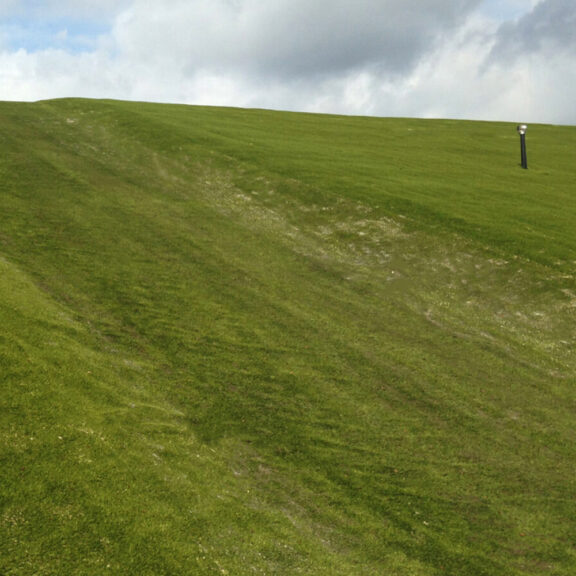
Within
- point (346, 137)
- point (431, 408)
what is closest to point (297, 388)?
point (431, 408)

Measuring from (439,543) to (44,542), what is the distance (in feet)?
39.2

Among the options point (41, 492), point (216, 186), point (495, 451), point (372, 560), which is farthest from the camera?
point (216, 186)

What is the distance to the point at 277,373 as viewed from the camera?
23.9 meters

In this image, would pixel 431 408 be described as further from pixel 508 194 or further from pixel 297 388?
pixel 508 194

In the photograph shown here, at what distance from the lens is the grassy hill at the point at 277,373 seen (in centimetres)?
1475

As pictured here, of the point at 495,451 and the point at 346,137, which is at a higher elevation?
the point at 346,137

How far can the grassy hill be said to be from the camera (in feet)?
48.4

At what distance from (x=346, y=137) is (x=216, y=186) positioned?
3229 centimetres

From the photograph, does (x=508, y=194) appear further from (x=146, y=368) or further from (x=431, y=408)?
(x=146, y=368)

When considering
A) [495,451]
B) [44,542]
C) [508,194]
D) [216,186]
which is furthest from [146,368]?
[508,194]

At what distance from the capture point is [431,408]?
23.1 m

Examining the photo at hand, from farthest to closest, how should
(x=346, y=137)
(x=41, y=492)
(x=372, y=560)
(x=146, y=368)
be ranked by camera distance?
(x=346, y=137)
(x=146, y=368)
(x=372, y=560)
(x=41, y=492)

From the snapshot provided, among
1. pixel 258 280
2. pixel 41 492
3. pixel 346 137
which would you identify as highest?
pixel 346 137

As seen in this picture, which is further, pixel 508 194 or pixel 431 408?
pixel 508 194
